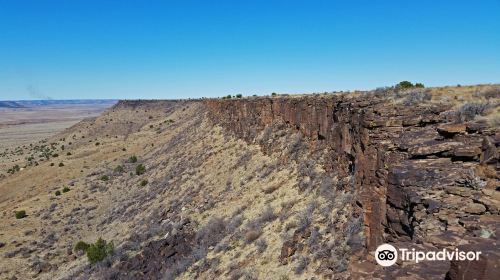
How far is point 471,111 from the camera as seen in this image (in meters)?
12.5

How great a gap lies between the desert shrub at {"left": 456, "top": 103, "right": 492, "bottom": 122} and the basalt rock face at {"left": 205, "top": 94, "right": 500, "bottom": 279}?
0.37 metres

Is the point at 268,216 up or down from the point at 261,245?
up

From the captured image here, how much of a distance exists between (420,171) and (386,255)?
3326 millimetres

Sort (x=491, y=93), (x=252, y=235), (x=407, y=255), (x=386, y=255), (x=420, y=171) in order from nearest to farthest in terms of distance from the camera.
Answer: (x=407, y=255)
(x=386, y=255)
(x=420, y=171)
(x=491, y=93)
(x=252, y=235)

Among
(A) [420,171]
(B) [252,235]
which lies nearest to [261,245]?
(B) [252,235]

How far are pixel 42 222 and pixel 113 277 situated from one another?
19.7 metres

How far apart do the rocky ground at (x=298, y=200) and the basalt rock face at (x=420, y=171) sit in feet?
0.14

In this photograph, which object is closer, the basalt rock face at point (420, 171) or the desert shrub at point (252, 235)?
the basalt rock face at point (420, 171)

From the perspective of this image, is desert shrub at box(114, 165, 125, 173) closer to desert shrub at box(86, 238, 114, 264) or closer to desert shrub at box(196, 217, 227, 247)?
desert shrub at box(86, 238, 114, 264)

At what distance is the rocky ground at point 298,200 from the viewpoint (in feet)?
30.9

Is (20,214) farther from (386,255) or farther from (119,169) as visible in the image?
(386,255)

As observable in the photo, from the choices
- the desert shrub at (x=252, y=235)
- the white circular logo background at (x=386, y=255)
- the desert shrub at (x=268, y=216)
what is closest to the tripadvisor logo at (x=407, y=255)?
the white circular logo background at (x=386, y=255)

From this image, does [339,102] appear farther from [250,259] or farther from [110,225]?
[110,225]

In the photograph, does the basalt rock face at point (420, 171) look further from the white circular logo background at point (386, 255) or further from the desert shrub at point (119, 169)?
the desert shrub at point (119, 169)
